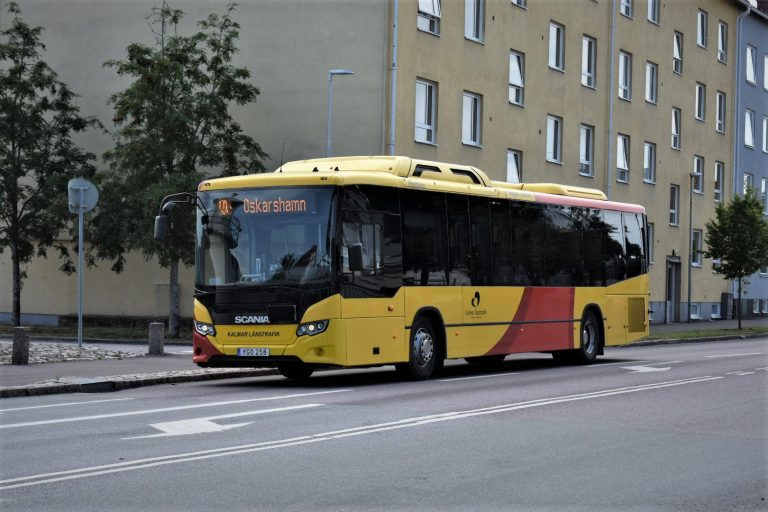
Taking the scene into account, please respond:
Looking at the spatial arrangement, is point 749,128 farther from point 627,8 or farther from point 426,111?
point 426,111

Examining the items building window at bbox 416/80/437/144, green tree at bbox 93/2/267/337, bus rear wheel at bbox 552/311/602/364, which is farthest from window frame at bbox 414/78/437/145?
bus rear wheel at bbox 552/311/602/364

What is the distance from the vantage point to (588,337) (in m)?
23.6

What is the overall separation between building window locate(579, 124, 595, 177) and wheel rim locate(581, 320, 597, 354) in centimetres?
2196

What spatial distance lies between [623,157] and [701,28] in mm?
10527

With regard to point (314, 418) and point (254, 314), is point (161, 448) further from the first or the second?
point (254, 314)

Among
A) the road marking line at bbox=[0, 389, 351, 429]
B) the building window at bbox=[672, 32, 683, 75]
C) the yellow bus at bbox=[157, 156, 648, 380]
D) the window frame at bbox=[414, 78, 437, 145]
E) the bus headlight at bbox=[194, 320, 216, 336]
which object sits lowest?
the road marking line at bbox=[0, 389, 351, 429]

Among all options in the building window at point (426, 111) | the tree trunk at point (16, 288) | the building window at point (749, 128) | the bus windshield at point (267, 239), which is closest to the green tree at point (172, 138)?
the tree trunk at point (16, 288)

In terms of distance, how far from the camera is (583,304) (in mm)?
23359

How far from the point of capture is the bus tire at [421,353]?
59.4 ft

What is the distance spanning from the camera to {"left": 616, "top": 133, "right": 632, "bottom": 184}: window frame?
4781 centimetres

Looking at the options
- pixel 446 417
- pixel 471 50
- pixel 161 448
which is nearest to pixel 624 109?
pixel 471 50

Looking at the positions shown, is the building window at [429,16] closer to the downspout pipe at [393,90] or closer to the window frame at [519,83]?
the downspout pipe at [393,90]

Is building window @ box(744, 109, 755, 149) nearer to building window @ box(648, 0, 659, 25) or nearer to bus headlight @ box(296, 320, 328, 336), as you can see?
A: building window @ box(648, 0, 659, 25)

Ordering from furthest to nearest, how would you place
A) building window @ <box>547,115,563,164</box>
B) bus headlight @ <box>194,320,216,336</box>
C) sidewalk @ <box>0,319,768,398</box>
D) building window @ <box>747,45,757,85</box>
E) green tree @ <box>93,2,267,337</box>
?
building window @ <box>747,45,757,85</box> < building window @ <box>547,115,563,164</box> < green tree @ <box>93,2,267,337</box> < bus headlight @ <box>194,320,216,336</box> < sidewalk @ <box>0,319,768,398</box>
